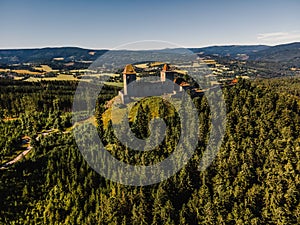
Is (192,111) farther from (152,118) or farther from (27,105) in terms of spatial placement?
(27,105)

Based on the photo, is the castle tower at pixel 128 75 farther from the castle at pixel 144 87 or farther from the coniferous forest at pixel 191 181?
the coniferous forest at pixel 191 181

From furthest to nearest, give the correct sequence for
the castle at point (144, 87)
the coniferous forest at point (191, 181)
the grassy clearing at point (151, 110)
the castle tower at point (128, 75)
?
the castle tower at point (128, 75) → the castle at point (144, 87) → the grassy clearing at point (151, 110) → the coniferous forest at point (191, 181)

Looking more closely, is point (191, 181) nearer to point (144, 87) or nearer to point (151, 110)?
→ point (151, 110)

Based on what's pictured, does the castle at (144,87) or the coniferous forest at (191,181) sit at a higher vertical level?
the castle at (144,87)

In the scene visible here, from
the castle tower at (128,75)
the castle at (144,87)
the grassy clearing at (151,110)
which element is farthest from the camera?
the castle tower at (128,75)

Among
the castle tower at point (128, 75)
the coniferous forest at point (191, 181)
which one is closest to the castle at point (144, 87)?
the castle tower at point (128, 75)

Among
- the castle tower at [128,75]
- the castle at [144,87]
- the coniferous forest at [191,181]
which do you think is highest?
the castle tower at [128,75]

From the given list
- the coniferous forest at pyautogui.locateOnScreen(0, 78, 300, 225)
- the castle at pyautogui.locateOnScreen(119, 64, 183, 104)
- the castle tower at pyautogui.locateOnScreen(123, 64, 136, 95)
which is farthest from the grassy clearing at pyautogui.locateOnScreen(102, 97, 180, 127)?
the castle tower at pyautogui.locateOnScreen(123, 64, 136, 95)

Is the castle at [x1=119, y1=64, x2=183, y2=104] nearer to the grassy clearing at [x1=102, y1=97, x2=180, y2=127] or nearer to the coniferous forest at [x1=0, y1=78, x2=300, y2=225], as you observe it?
the grassy clearing at [x1=102, y1=97, x2=180, y2=127]

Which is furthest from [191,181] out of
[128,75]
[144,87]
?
[128,75]
